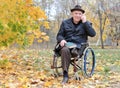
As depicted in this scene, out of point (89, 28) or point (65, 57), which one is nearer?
point (65, 57)

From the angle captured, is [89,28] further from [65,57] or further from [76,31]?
[65,57]

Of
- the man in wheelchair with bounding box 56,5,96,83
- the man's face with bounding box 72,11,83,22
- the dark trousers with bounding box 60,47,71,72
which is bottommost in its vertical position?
the dark trousers with bounding box 60,47,71,72

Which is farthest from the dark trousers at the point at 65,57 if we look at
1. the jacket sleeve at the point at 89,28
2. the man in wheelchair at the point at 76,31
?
the jacket sleeve at the point at 89,28

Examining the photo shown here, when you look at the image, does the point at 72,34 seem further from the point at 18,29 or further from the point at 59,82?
the point at 18,29

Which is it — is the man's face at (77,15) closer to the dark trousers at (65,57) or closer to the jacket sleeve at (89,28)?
the jacket sleeve at (89,28)

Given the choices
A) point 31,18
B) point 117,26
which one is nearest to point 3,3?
point 31,18

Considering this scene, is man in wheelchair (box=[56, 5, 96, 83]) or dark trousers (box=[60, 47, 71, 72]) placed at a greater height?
man in wheelchair (box=[56, 5, 96, 83])

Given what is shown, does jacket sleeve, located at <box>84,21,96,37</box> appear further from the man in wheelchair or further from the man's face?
the man's face

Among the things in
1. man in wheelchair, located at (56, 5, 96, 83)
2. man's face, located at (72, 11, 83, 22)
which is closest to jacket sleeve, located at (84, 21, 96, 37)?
man in wheelchair, located at (56, 5, 96, 83)

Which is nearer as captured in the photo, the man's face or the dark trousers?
the dark trousers

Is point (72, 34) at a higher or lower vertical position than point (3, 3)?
lower

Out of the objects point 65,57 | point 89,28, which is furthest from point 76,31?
point 65,57

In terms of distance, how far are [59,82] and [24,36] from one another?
2.48 metres

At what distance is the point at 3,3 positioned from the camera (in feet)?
20.7
